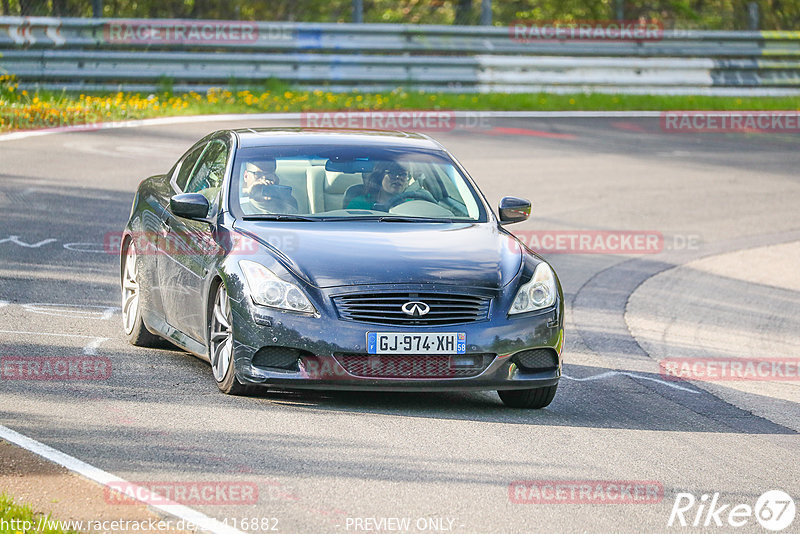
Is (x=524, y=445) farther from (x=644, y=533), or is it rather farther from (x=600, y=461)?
(x=644, y=533)

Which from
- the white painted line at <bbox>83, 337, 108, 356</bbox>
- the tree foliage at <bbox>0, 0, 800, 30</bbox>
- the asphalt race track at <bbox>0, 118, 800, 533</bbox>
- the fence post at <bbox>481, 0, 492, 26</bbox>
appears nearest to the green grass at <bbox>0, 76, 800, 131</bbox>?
the fence post at <bbox>481, 0, 492, 26</bbox>

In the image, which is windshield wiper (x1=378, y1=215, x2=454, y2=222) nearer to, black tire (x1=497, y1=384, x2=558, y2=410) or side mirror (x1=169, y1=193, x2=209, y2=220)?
side mirror (x1=169, y1=193, x2=209, y2=220)

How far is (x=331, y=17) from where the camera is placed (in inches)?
1126

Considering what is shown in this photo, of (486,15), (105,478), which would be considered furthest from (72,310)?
(486,15)

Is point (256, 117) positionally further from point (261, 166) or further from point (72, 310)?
point (261, 166)

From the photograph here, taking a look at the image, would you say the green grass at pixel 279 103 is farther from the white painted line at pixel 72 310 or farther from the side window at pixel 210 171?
the side window at pixel 210 171

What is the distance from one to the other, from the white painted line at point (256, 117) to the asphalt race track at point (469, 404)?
8.97 ft

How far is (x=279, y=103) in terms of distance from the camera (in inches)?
896

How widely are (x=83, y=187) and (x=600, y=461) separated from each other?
10.2 m

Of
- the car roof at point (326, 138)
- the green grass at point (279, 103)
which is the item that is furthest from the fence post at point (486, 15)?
the car roof at point (326, 138)

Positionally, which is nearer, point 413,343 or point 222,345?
point 413,343

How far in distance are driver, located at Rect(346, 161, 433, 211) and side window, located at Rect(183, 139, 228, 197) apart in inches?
36.0

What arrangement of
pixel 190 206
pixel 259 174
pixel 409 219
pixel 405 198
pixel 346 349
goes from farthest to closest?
pixel 405 198, pixel 259 174, pixel 409 219, pixel 190 206, pixel 346 349

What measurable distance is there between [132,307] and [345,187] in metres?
1.80
